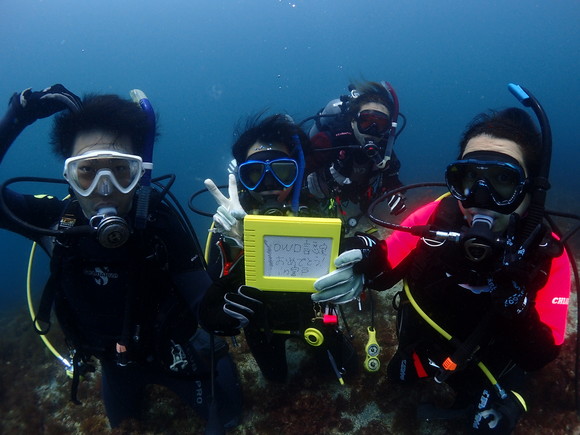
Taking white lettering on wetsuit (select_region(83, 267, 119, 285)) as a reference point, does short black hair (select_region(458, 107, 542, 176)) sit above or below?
above

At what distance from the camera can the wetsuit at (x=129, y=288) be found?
3.24 meters

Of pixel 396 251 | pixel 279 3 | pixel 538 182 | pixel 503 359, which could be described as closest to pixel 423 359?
pixel 503 359

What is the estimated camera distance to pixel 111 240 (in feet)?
8.84

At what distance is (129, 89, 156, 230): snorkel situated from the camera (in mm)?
2979

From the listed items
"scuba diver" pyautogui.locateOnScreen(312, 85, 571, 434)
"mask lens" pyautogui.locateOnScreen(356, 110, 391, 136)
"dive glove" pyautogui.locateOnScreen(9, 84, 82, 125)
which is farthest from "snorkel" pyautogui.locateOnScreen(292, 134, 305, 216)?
"mask lens" pyautogui.locateOnScreen(356, 110, 391, 136)

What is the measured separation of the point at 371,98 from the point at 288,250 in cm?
540

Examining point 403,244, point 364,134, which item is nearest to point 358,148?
point 364,134

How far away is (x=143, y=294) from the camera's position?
3451 millimetres

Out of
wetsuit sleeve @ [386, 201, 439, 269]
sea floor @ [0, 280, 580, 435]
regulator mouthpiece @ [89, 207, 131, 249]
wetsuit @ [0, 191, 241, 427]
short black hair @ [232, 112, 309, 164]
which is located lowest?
sea floor @ [0, 280, 580, 435]

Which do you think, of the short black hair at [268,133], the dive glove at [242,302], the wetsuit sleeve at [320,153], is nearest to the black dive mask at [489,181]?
the dive glove at [242,302]

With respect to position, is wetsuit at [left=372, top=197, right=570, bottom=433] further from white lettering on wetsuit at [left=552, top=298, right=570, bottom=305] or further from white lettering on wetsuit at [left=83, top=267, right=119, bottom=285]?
white lettering on wetsuit at [left=83, top=267, right=119, bottom=285]

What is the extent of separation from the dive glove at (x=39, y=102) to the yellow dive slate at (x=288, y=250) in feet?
7.38

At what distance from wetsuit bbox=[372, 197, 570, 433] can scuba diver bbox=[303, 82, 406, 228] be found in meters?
3.35

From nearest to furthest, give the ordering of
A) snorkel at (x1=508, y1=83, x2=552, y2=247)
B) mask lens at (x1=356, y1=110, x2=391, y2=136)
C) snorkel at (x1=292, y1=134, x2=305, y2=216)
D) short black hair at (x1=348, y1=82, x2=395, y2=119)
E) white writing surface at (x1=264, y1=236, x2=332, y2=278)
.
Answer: snorkel at (x1=508, y1=83, x2=552, y2=247)
white writing surface at (x1=264, y1=236, x2=332, y2=278)
snorkel at (x1=292, y1=134, x2=305, y2=216)
mask lens at (x1=356, y1=110, x2=391, y2=136)
short black hair at (x1=348, y1=82, x2=395, y2=119)
